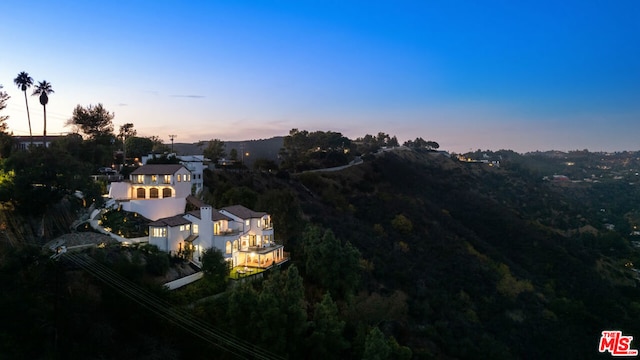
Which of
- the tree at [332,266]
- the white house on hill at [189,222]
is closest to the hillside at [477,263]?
the tree at [332,266]

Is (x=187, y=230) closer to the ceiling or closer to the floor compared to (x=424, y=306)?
closer to the ceiling

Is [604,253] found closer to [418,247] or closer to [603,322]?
[603,322]

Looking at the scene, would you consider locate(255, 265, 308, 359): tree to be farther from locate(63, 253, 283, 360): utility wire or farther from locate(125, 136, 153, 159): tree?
locate(125, 136, 153, 159): tree

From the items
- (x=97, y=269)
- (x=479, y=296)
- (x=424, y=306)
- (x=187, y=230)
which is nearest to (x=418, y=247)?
(x=479, y=296)

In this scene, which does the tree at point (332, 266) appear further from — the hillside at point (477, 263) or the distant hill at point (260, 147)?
the distant hill at point (260, 147)
